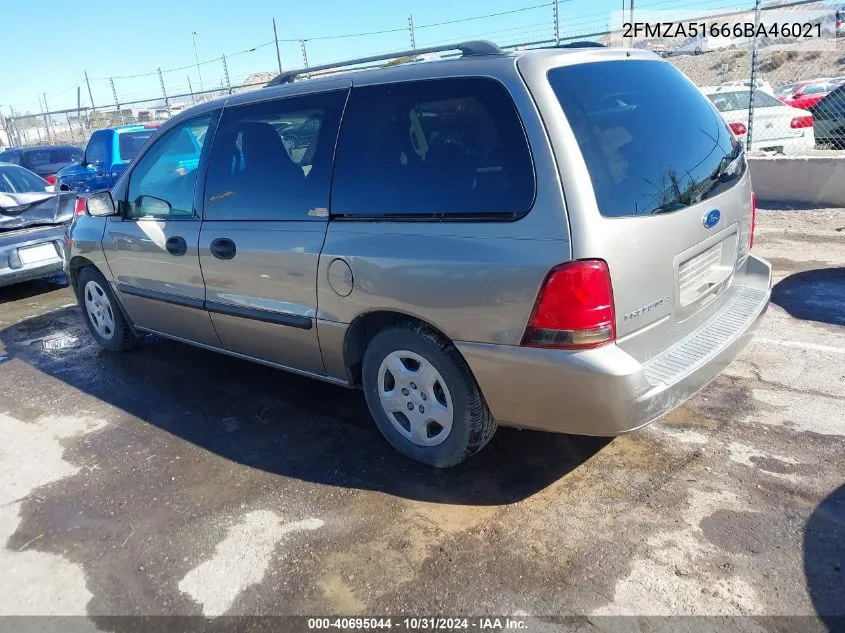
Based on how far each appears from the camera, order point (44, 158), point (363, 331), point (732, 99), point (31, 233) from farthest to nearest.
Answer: point (44, 158) < point (732, 99) < point (31, 233) < point (363, 331)

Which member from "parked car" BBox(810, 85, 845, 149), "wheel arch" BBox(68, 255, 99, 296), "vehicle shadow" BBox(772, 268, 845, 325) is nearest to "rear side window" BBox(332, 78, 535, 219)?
"wheel arch" BBox(68, 255, 99, 296)

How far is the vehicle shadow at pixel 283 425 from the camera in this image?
3131 mm

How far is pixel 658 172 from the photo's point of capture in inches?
106

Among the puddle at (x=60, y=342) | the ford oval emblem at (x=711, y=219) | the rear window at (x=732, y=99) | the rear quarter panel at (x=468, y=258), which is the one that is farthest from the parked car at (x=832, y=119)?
the puddle at (x=60, y=342)

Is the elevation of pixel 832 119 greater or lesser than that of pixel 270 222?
lesser

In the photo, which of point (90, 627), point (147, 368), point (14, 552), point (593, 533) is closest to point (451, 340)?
point (593, 533)

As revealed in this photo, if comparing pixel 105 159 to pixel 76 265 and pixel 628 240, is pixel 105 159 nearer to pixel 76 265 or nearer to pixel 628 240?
pixel 76 265

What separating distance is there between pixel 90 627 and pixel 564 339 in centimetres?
210

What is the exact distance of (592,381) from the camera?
2.48 meters

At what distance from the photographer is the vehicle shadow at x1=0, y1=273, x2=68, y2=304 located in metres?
7.57

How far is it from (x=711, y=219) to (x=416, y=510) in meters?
1.87

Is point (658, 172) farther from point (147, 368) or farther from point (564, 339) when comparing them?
point (147, 368)

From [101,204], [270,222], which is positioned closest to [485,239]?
[270,222]

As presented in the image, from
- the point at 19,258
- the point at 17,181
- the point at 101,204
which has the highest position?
the point at 17,181
